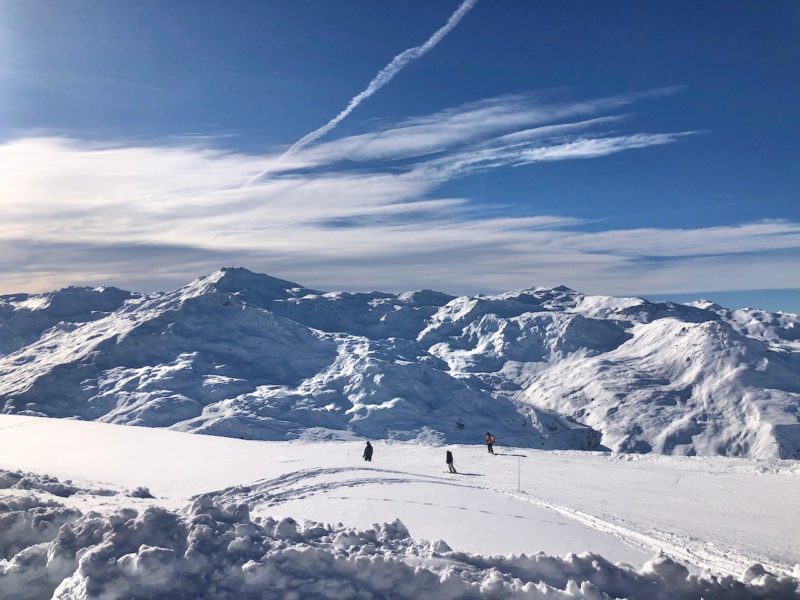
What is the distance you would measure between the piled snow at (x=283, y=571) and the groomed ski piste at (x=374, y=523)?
0.10ft

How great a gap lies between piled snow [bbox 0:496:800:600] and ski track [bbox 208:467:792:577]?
13.9ft

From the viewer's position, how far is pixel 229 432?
597 ft

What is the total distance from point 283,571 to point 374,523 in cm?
393

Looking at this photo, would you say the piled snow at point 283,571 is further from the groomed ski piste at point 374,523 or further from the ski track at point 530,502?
the ski track at point 530,502

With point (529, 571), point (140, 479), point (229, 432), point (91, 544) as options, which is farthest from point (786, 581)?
point (229, 432)

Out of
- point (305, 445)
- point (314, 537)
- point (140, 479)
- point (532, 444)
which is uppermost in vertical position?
point (314, 537)

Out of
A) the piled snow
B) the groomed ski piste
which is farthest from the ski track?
the piled snow

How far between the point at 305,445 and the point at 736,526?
2298 centimetres

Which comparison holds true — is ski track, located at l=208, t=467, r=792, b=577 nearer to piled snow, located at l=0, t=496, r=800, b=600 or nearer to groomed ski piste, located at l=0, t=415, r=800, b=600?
groomed ski piste, located at l=0, t=415, r=800, b=600

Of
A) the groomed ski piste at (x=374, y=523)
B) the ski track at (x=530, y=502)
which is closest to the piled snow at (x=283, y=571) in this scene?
the groomed ski piste at (x=374, y=523)

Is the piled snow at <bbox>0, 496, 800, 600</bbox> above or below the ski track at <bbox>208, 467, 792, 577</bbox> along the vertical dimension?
above

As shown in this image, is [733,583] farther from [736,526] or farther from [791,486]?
[791,486]

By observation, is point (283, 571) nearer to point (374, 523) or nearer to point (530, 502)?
point (374, 523)

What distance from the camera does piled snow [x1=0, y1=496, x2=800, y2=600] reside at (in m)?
11.1
